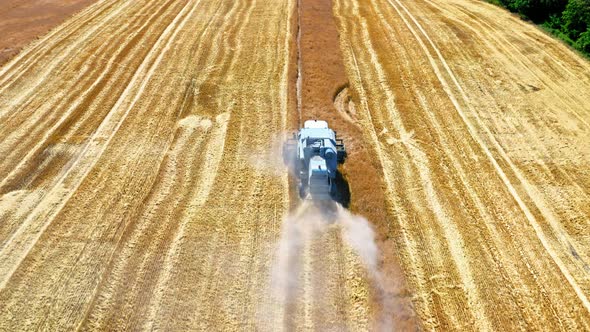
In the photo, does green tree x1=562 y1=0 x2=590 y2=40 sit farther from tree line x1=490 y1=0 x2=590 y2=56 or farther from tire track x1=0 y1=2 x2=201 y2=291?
tire track x1=0 y1=2 x2=201 y2=291

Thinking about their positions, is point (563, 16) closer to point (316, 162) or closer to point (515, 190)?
point (515, 190)

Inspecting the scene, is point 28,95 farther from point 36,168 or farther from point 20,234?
point 20,234

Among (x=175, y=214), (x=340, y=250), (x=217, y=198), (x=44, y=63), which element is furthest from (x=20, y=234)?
(x=44, y=63)

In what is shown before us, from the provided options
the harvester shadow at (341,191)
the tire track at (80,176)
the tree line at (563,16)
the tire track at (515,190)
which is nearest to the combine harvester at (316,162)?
the harvester shadow at (341,191)

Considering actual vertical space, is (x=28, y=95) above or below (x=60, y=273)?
above

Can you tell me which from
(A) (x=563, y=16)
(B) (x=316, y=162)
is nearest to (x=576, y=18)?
(A) (x=563, y=16)

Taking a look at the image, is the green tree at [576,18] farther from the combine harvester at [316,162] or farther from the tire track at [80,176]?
the tire track at [80,176]

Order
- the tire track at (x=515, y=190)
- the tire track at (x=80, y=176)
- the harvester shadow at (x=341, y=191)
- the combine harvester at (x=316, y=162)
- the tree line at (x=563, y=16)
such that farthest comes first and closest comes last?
the tree line at (x=563, y=16)
the harvester shadow at (x=341, y=191)
the combine harvester at (x=316, y=162)
the tire track at (x=80, y=176)
the tire track at (x=515, y=190)
